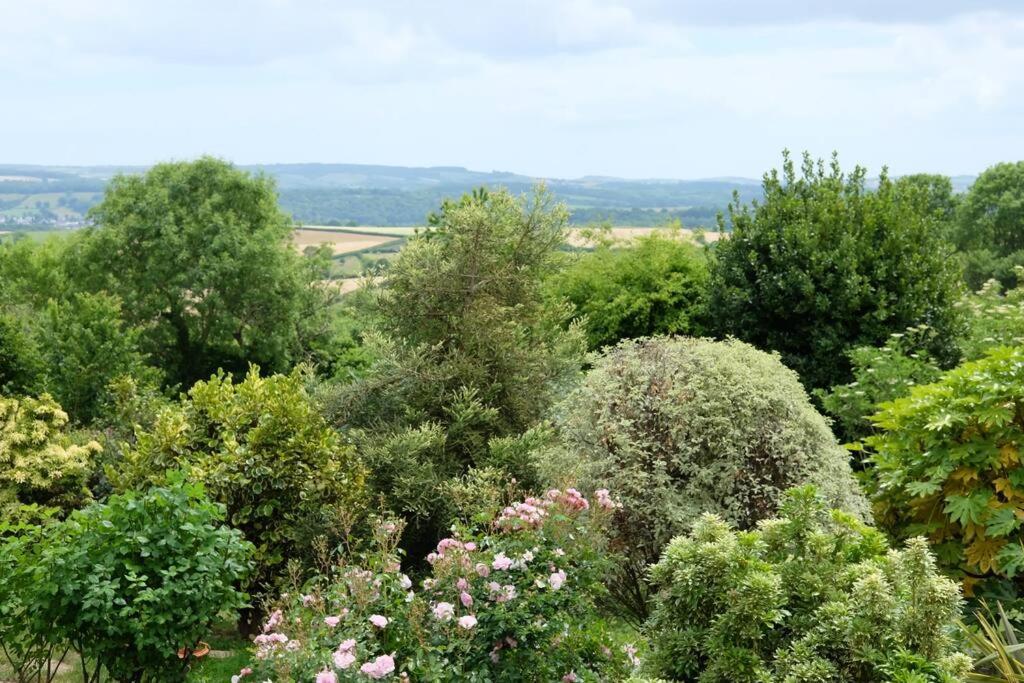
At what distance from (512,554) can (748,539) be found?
1378 millimetres

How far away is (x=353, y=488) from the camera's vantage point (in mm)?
8797

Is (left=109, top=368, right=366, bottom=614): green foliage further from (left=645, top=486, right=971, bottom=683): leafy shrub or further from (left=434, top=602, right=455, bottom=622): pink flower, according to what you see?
(left=645, top=486, right=971, bottom=683): leafy shrub

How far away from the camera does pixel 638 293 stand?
17031mm

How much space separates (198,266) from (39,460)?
46.9 feet

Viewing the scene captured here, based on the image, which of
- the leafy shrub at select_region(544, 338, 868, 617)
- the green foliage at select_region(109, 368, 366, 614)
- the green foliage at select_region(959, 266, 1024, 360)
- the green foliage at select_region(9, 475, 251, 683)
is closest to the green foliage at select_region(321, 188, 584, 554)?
the green foliage at select_region(109, 368, 366, 614)

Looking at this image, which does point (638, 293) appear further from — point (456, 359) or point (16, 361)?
point (16, 361)

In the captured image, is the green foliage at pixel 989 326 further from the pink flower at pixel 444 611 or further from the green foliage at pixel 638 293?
the pink flower at pixel 444 611

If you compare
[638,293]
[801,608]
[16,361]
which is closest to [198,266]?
[16,361]

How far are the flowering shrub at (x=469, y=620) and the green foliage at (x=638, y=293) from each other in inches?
428

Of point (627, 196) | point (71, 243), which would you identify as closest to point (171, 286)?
point (71, 243)

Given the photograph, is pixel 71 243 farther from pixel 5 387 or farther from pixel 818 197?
pixel 818 197

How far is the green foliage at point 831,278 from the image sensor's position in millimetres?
13016

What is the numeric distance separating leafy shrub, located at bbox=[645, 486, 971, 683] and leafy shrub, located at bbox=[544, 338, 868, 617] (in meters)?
2.03

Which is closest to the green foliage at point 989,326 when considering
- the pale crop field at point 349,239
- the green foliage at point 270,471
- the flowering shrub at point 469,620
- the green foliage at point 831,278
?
the green foliage at point 831,278
